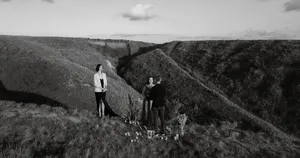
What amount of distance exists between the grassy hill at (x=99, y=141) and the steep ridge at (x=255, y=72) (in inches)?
817

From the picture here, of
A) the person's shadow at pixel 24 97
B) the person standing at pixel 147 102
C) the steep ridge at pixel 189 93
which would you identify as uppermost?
the person standing at pixel 147 102

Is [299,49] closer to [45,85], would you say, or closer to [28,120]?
[45,85]

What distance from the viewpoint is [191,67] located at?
49.2 metres

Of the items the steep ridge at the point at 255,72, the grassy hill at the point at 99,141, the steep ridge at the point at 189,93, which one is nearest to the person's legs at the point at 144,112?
the grassy hill at the point at 99,141

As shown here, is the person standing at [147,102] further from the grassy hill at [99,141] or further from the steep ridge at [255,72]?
the steep ridge at [255,72]

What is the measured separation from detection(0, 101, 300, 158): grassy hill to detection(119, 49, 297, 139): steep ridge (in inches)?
532

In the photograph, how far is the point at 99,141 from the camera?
936cm

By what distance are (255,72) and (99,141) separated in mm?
37512

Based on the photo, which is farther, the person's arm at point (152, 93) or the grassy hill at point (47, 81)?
the grassy hill at point (47, 81)

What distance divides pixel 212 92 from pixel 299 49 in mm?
20442

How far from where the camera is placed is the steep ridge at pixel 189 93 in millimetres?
30105

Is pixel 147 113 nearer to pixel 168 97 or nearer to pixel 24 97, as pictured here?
pixel 24 97

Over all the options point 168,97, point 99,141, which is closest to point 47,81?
point 168,97

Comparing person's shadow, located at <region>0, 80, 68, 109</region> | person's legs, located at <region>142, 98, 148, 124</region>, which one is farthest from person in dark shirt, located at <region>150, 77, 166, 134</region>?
person's shadow, located at <region>0, 80, 68, 109</region>
